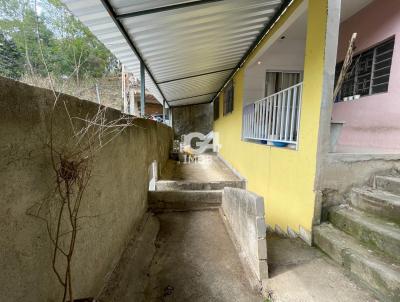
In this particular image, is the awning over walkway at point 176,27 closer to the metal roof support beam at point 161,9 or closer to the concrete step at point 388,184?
the metal roof support beam at point 161,9

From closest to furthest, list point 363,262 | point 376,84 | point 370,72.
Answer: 1. point 363,262
2. point 376,84
3. point 370,72

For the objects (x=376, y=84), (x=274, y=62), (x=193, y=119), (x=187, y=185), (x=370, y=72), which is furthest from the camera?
(x=193, y=119)

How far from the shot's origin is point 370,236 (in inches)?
60.8

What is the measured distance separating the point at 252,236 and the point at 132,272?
1.26 meters

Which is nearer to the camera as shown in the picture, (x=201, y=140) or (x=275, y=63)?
(x=275, y=63)

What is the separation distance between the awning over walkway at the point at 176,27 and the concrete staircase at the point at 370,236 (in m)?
2.68

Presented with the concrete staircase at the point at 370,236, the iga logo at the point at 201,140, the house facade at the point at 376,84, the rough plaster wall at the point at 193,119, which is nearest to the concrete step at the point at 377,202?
the concrete staircase at the point at 370,236

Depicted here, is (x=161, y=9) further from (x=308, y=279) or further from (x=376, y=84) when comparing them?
(x=376, y=84)

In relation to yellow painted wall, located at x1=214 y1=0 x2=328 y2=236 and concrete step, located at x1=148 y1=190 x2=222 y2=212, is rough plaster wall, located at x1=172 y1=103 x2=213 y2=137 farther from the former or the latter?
yellow painted wall, located at x1=214 y1=0 x2=328 y2=236

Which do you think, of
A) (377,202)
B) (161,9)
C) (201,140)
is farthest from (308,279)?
(201,140)

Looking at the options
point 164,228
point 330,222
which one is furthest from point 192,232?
point 330,222

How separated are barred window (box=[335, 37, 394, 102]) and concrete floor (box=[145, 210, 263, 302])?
138 inches

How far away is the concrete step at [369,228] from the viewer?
141 centimetres

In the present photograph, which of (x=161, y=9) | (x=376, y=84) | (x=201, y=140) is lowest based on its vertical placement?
(x=201, y=140)
